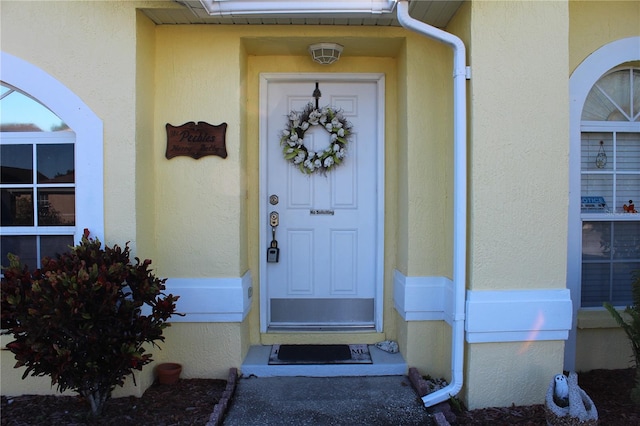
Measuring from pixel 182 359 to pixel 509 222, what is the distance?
2848 mm

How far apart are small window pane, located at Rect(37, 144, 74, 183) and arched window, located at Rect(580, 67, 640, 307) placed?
4.35 metres

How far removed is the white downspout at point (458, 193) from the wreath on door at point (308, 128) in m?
1.10

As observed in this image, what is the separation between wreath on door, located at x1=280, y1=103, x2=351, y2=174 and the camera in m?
4.18

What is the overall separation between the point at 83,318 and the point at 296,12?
2.59 m

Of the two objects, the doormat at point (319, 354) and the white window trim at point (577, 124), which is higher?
the white window trim at point (577, 124)

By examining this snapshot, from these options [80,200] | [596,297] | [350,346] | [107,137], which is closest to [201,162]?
[107,137]

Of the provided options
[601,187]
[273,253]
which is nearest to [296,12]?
[273,253]

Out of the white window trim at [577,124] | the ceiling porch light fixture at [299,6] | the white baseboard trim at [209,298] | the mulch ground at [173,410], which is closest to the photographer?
the mulch ground at [173,410]

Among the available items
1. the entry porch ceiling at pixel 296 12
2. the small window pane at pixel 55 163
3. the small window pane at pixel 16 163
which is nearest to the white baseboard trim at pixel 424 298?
the entry porch ceiling at pixel 296 12

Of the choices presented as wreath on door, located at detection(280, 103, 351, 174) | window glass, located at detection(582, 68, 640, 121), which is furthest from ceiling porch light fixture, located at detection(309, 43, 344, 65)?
window glass, located at detection(582, 68, 640, 121)

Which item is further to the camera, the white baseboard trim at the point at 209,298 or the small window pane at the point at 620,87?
the small window pane at the point at 620,87

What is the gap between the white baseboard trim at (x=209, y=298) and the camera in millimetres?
3754

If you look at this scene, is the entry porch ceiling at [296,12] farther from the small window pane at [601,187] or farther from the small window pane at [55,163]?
the small window pane at [601,187]

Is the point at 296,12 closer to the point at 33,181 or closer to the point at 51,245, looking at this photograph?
the point at 33,181
